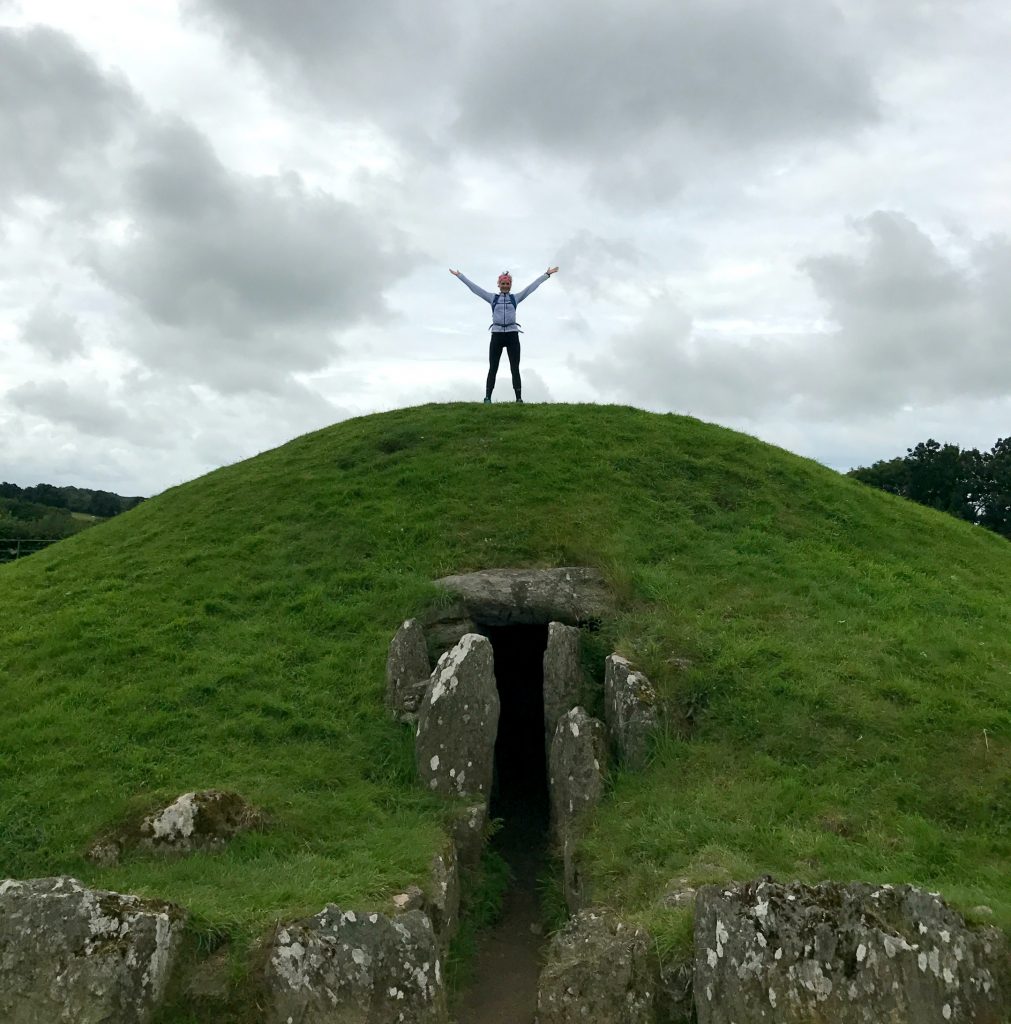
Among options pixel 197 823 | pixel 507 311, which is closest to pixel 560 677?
pixel 197 823

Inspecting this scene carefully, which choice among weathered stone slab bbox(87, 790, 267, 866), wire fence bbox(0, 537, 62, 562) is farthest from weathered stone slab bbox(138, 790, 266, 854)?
wire fence bbox(0, 537, 62, 562)

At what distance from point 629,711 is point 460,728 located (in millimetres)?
2520

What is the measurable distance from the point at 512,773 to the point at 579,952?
7.03 m

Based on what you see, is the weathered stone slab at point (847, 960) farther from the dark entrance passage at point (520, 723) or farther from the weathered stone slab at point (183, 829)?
the dark entrance passage at point (520, 723)

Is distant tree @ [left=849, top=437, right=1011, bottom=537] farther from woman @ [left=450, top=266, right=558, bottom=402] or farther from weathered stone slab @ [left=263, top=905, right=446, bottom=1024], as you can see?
weathered stone slab @ [left=263, top=905, right=446, bottom=1024]

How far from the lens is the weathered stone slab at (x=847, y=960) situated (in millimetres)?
7270

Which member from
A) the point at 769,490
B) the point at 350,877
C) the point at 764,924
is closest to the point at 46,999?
the point at 350,877

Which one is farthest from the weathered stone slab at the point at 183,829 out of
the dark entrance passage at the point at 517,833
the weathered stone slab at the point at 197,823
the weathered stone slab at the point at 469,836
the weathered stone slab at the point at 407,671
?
the dark entrance passage at the point at 517,833

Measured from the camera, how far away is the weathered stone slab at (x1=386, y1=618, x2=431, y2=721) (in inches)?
550

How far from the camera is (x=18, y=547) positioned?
3919 centimetres

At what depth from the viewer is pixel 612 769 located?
12.5m

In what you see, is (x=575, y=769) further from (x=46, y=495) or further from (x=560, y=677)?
(x=46, y=495)

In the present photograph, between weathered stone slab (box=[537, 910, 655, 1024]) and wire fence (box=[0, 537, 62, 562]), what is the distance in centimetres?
3713

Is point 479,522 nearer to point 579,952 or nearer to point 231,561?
point 231,561
